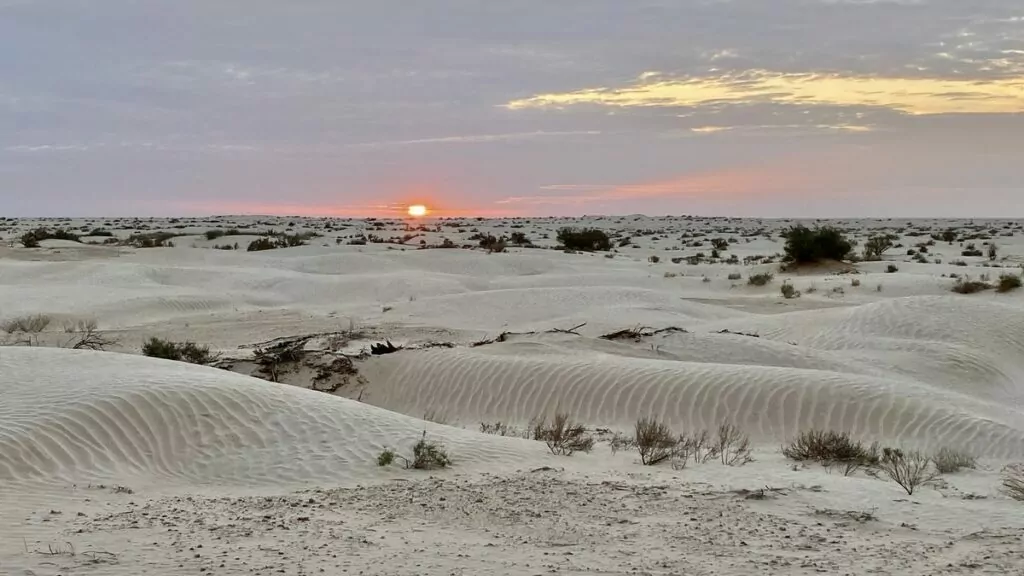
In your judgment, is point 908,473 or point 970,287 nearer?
point 908,473

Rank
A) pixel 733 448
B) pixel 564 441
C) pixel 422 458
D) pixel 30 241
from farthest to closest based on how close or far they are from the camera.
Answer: pixel 30 241 → pixel 733 448 → pixel 564 441 → pixel 422 458

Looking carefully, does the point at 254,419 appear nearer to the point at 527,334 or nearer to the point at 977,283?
the point at 527,334

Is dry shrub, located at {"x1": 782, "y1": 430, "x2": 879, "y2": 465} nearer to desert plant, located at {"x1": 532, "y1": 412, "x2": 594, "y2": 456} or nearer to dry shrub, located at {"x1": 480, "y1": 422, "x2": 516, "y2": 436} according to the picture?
desert plant, located at {"x1": 532, "y1": 412, "x2": 594, "y2": 456}

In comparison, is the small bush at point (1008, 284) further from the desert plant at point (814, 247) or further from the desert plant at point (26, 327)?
the desert plant at point (26, 327)

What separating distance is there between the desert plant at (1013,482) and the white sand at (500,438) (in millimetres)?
126

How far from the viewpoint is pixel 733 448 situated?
9609mm

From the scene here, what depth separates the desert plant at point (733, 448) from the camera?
825 cm

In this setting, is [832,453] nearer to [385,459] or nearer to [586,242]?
[385,459]

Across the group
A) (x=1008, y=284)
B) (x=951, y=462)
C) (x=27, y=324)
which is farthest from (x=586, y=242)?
(x=951, y=462)

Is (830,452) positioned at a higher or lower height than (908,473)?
lower

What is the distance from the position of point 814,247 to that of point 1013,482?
23398 mm

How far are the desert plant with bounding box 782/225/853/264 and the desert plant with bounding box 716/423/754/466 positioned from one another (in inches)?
785

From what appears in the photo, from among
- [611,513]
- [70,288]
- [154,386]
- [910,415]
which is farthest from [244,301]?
[611,513]

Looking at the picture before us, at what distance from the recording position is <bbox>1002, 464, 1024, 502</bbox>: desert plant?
21.9 feet
